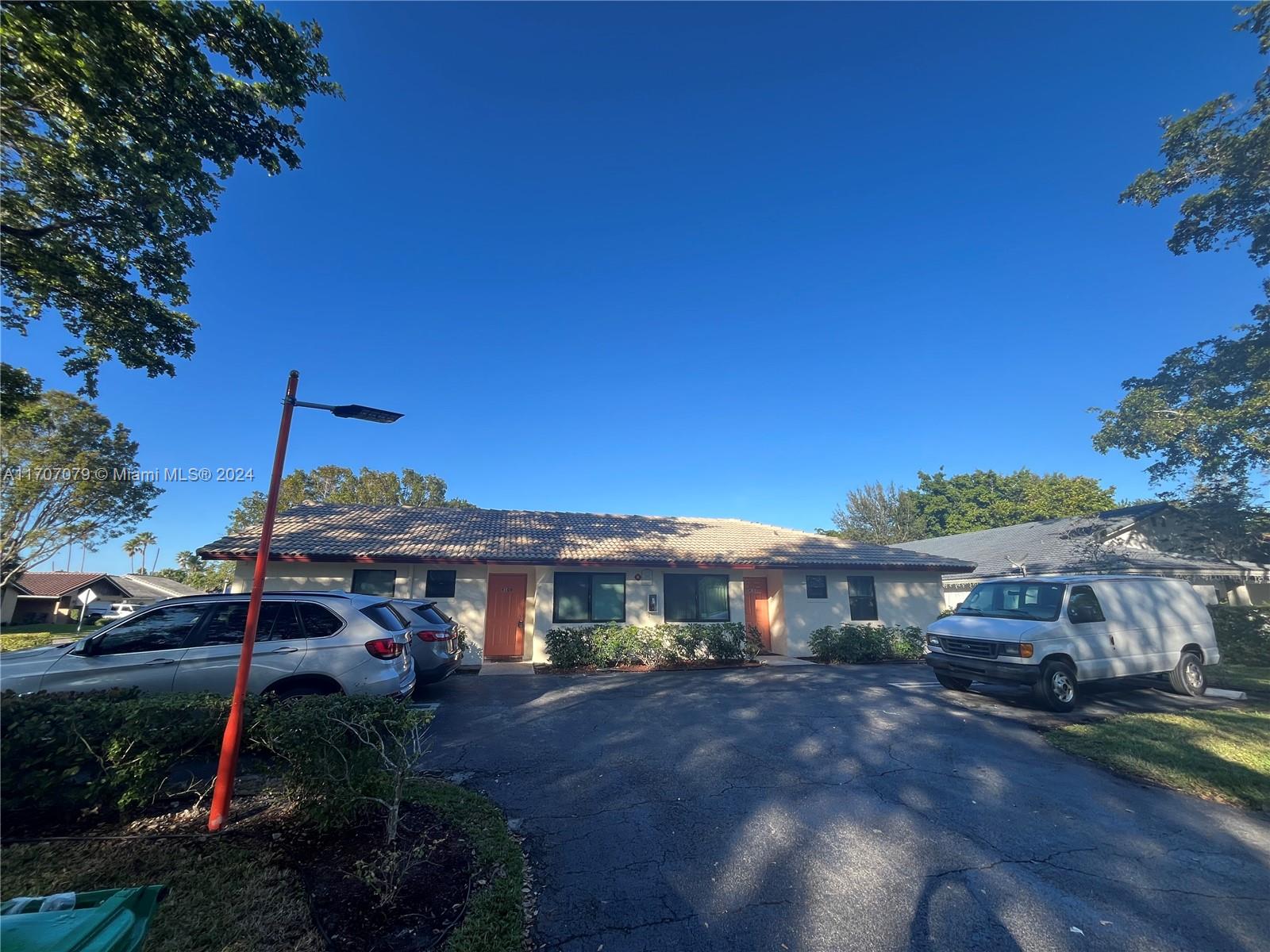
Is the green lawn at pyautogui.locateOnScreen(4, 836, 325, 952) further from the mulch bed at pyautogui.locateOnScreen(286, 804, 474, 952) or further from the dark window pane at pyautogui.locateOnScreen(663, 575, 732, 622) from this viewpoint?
the dark window pane at pyautogui.locateOnScreen(663, 575, 732, 622)

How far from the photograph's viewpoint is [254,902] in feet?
9.51

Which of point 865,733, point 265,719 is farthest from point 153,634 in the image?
point 865,733

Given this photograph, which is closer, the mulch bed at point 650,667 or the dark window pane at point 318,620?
the dark window pane at point 318,620

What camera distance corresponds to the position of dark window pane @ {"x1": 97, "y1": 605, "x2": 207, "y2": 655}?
5277 mm

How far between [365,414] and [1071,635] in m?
10.4

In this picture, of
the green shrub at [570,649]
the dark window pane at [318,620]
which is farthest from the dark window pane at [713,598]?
the dark window pane at [318,620]

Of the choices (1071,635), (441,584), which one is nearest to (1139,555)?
(1071,635)

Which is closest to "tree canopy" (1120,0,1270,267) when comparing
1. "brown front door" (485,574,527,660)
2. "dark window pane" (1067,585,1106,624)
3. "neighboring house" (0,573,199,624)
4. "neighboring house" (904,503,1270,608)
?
"neighboring house" (904,503,1270,608)

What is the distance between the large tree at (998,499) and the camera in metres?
34.4

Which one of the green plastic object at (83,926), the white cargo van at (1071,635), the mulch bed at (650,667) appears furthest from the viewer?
the mulch bed at (650,667)

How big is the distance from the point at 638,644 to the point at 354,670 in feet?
27.8

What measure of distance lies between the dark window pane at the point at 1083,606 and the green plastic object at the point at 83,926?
10.8 metres

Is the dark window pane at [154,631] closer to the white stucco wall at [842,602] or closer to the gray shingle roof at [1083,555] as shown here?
the white stucco wall at [842,602]

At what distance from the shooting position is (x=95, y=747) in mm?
3555
